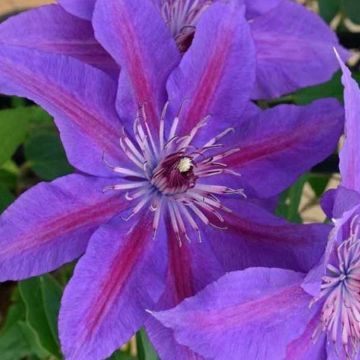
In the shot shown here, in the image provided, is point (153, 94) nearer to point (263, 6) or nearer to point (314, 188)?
point (263, 6)

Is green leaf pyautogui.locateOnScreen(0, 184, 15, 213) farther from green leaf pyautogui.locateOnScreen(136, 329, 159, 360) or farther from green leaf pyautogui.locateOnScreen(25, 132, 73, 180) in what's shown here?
green leaf pyautogui.locateOnScreen(136, 329, 159, 360)

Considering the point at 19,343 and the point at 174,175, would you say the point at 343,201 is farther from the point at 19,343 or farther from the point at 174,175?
the point at 19,343

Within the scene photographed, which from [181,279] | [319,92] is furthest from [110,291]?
[319,92]

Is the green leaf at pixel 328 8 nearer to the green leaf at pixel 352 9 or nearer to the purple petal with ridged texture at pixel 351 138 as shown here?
the green leaf at pixel 352 9

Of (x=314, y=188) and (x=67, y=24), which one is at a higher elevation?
(x=67, y=24)

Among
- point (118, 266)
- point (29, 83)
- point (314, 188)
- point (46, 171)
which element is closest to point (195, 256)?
point (118, 266)

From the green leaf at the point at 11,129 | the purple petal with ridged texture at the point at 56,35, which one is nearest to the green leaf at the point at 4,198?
the green leaf at the point at 11,129
